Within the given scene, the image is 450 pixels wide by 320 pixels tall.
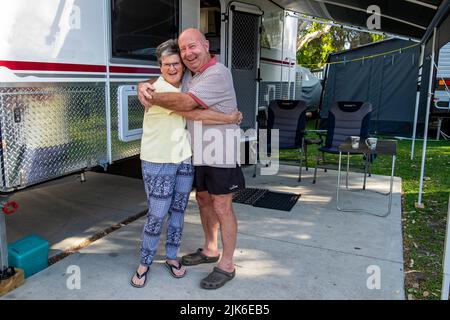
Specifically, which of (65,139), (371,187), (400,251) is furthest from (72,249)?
(371,187)

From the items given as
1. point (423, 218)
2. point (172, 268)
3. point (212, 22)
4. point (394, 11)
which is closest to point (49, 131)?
point (172, 268)

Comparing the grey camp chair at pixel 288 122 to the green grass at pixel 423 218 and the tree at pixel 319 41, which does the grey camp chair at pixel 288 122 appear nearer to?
the green grass at pixel 423 218

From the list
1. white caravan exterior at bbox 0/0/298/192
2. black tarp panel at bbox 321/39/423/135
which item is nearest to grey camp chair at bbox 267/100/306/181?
white caravan exterior at bbox 0/0/298/192

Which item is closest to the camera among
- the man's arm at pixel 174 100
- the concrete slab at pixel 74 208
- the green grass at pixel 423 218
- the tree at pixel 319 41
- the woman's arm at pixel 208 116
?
the man's arm at pixel 174 100

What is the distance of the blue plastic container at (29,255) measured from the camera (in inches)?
109

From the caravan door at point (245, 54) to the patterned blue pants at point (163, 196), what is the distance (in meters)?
3.07

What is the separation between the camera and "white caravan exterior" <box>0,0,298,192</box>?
2555 mm

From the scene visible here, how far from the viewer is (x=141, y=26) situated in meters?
3.72

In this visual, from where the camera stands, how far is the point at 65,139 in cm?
301

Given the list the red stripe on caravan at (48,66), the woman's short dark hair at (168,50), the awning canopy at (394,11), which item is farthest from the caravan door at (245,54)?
the woman's short dark hair at (168,50)

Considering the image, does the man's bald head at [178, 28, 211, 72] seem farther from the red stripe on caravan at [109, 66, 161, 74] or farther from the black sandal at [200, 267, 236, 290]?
the black sandal at [200, 267, 236, 290]
